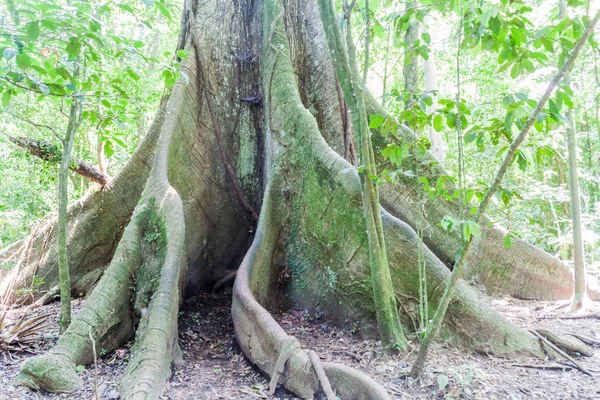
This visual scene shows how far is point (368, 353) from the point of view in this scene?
10.8 feet

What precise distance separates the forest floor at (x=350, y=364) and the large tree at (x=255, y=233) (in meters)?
0.14

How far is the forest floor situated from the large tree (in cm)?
14

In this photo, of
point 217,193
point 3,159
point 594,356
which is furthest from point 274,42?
point 3,159

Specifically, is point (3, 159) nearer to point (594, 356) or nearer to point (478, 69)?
point (478, 69)

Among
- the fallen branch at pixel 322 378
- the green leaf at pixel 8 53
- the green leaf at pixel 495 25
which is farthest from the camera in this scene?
the fallen branch at pixel 322 378

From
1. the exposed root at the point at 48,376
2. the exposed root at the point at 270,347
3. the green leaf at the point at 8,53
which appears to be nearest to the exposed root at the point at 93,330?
the exposed root at the point at 48,376

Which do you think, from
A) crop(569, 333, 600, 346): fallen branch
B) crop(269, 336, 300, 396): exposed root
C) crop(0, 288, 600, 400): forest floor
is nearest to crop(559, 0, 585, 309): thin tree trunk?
crop(0, 288, 600, 400): forest floor

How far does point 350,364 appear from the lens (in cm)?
319

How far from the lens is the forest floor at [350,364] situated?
2.79 m

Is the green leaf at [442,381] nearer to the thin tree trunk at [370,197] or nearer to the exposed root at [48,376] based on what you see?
the thin tree trunk at [370,197]

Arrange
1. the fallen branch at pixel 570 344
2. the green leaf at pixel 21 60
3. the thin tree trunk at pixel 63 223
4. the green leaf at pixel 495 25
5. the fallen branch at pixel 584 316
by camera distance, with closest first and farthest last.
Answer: the green leaf at pixel 21 60 < the green leaf at pixel 495 25 < the fallen branch at pixel 570 344 < the thin tree trunk at pixel 63 223 < the fallen branch at pixel 584 316

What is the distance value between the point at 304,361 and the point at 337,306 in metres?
1.07

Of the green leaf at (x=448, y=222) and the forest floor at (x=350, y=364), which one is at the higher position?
the green leaf at (x=448, y=222)

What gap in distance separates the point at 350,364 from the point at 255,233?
1869 mm
